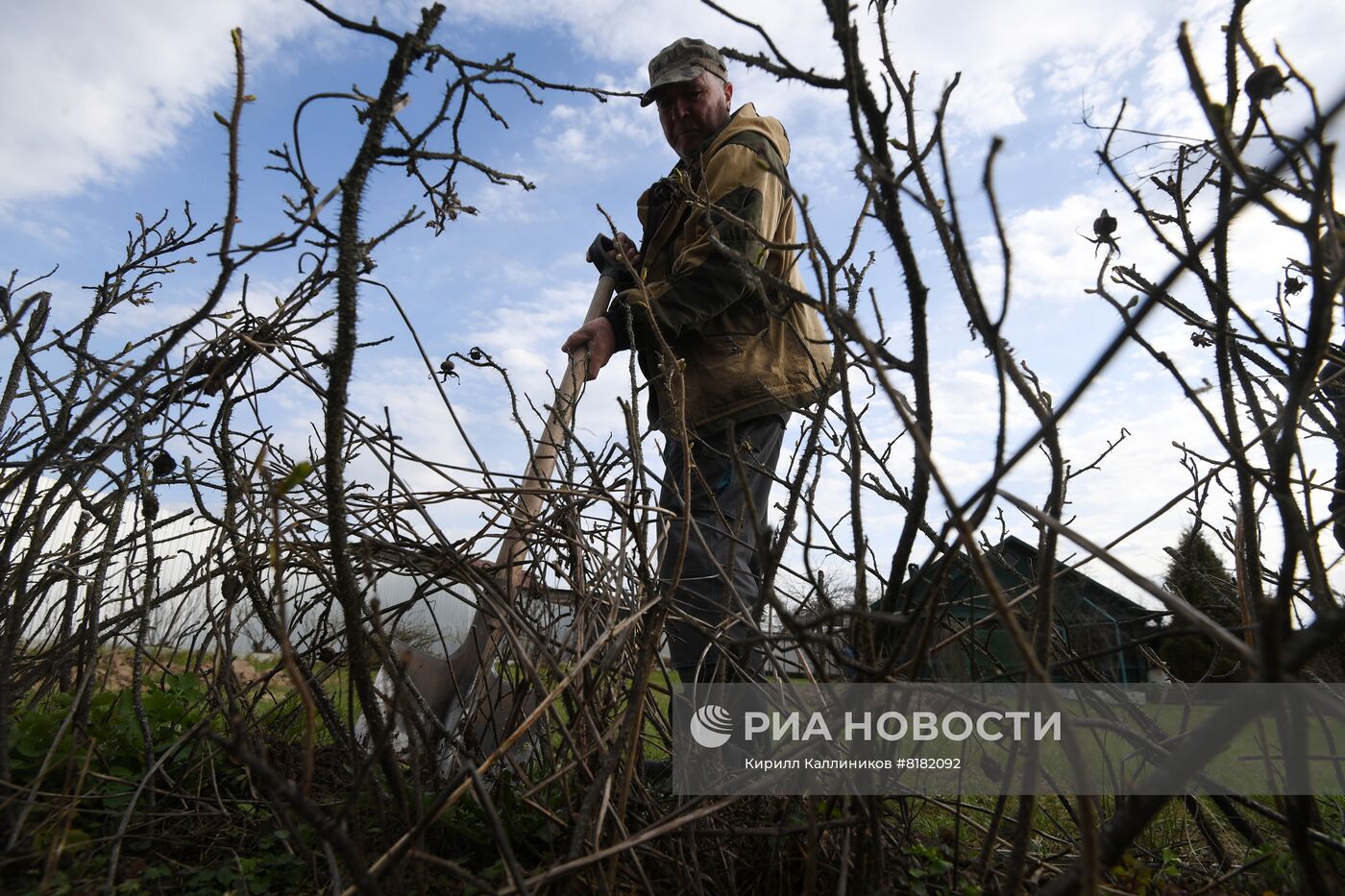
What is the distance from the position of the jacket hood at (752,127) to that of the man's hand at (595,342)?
2.62 ft

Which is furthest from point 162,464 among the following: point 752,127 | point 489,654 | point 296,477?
point 752,127

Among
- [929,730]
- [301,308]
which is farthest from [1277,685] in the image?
[301,308]

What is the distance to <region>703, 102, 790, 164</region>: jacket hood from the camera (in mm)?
2955

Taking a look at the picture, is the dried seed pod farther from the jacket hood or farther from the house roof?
the jacket hood

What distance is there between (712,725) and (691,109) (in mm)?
2570

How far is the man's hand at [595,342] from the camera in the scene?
3000 mm

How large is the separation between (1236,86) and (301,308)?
1.61 metres

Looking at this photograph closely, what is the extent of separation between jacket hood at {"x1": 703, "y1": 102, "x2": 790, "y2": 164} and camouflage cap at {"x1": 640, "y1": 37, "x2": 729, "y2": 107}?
227mm

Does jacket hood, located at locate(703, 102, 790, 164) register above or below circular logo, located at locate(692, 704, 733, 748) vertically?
above

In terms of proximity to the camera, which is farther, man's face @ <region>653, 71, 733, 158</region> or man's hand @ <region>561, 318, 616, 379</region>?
man's face @ <region>653, 71, 733, 158</region>

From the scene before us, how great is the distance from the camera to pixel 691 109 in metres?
3.30

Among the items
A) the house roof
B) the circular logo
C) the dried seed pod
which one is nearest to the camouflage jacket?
the house roof

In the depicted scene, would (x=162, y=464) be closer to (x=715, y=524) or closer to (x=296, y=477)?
(x=296, y=477)

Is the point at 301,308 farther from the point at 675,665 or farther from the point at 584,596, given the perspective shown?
the point at 675,665
